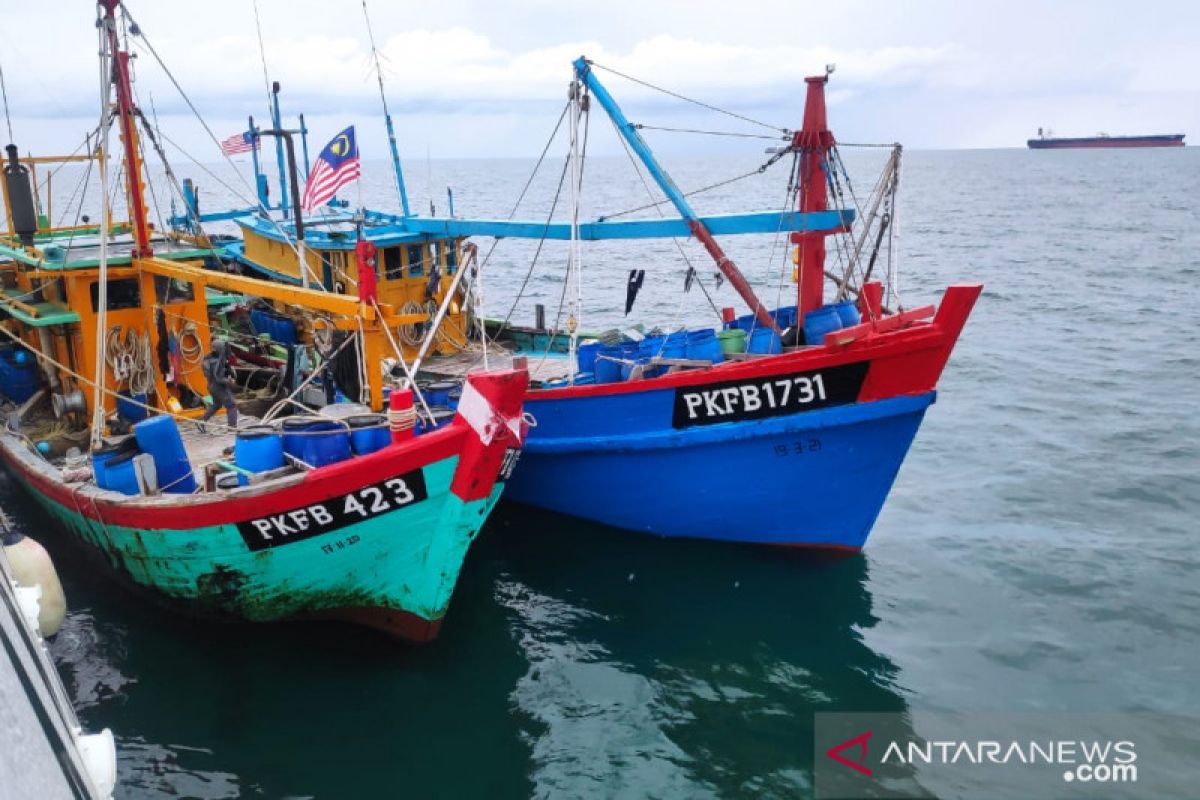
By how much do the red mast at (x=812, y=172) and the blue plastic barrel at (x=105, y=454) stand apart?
8.37 m

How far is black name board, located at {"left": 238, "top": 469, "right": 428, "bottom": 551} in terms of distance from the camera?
348 inches

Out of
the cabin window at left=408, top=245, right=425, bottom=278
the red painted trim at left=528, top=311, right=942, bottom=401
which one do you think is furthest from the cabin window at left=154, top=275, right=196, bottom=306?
the red painted trim at left=528, top=311, right=942, bottom=401

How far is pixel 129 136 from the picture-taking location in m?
11.6

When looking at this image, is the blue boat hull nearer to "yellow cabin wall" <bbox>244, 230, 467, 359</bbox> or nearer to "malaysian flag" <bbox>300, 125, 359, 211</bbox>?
"yellow cabin wall" <bbox>244, 230, 467, 359</bbox>

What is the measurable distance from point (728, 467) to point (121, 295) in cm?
871

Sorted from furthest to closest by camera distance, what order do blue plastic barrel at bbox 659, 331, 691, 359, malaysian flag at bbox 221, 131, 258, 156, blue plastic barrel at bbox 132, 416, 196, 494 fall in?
malaysian flag at bbox 221, 131, 258, 156
blue plastic barrel at bbox 659, 331, 691, 359
blue plastic barrel at bbox 132, 416, 196, 494

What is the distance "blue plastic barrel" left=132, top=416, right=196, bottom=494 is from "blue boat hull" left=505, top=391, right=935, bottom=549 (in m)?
4.43

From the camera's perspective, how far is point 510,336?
58.0 ft

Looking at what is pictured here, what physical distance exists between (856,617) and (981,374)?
500 inches

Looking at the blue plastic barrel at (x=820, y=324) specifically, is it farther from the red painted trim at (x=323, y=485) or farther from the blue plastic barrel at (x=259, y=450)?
the blue plastic barrel at (x=259, y=450)

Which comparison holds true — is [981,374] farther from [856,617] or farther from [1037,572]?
[856,617]

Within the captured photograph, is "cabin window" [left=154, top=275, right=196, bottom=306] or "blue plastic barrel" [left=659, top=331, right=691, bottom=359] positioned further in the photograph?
"cabin window" [left=154, top=275, right=196, bottom=306]

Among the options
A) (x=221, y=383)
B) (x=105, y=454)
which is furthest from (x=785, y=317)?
(x=105, y=454)

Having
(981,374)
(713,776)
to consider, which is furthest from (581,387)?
(981,374)
